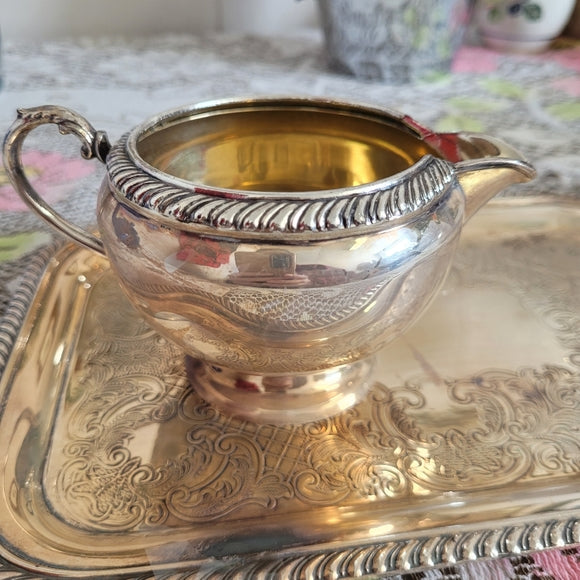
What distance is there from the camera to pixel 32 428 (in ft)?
1.30

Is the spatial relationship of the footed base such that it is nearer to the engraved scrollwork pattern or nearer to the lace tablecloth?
the engraved scrollwork pattern

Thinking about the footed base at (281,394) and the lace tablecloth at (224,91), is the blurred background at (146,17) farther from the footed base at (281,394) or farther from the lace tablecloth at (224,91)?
the footed base at (281,394)

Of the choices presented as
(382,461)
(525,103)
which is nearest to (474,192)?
(382,461)

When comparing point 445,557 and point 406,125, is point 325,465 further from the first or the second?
point 406,125

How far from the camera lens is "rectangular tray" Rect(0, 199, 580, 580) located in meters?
0.32

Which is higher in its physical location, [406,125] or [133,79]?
[406,125]

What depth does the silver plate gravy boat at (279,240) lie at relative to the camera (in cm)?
31

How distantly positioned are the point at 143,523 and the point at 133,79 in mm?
866

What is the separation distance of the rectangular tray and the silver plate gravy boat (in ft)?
0.12

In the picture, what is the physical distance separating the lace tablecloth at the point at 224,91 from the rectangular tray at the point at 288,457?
0.69 feet

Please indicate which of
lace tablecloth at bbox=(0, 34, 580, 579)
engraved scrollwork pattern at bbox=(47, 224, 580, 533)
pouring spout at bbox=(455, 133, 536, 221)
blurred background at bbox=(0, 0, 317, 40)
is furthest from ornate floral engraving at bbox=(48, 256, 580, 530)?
blurred background at bbox=(0, 0, 317, 40)

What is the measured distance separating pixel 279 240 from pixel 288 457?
144mm

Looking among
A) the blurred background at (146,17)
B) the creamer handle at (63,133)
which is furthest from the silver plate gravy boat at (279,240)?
the blurred background at (146,17)

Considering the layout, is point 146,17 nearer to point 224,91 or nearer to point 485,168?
point 224,91
